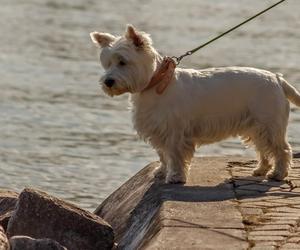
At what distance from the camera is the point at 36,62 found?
23344 mm

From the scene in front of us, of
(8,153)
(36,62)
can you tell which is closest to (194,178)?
(8,153)

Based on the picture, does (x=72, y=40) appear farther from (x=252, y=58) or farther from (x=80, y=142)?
(x=80, y=142)

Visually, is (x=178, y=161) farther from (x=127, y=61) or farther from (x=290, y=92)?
(x=290, y=92)

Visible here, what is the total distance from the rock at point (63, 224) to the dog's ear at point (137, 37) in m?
1.49

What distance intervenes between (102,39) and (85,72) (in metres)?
11.6

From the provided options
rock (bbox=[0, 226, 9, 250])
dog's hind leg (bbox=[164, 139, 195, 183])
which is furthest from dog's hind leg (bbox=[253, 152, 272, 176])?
rock (bbox=[0, 226, 9, 250])

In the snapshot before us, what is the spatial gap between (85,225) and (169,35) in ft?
54.0

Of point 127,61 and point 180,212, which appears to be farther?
point 127,61

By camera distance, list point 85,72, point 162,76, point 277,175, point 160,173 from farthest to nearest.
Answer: point 85,72
point 160,173
point 277,175
point 162,76

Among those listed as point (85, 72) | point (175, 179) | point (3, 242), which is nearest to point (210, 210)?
point (175, 179)

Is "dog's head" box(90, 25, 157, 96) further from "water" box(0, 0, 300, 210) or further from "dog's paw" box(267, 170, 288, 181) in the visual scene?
"water" box(0, 0, 300, 210)

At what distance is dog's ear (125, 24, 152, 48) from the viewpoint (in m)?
10.5

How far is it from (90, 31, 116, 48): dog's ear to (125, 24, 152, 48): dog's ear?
0.18 m

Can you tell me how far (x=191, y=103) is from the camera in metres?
10.7
